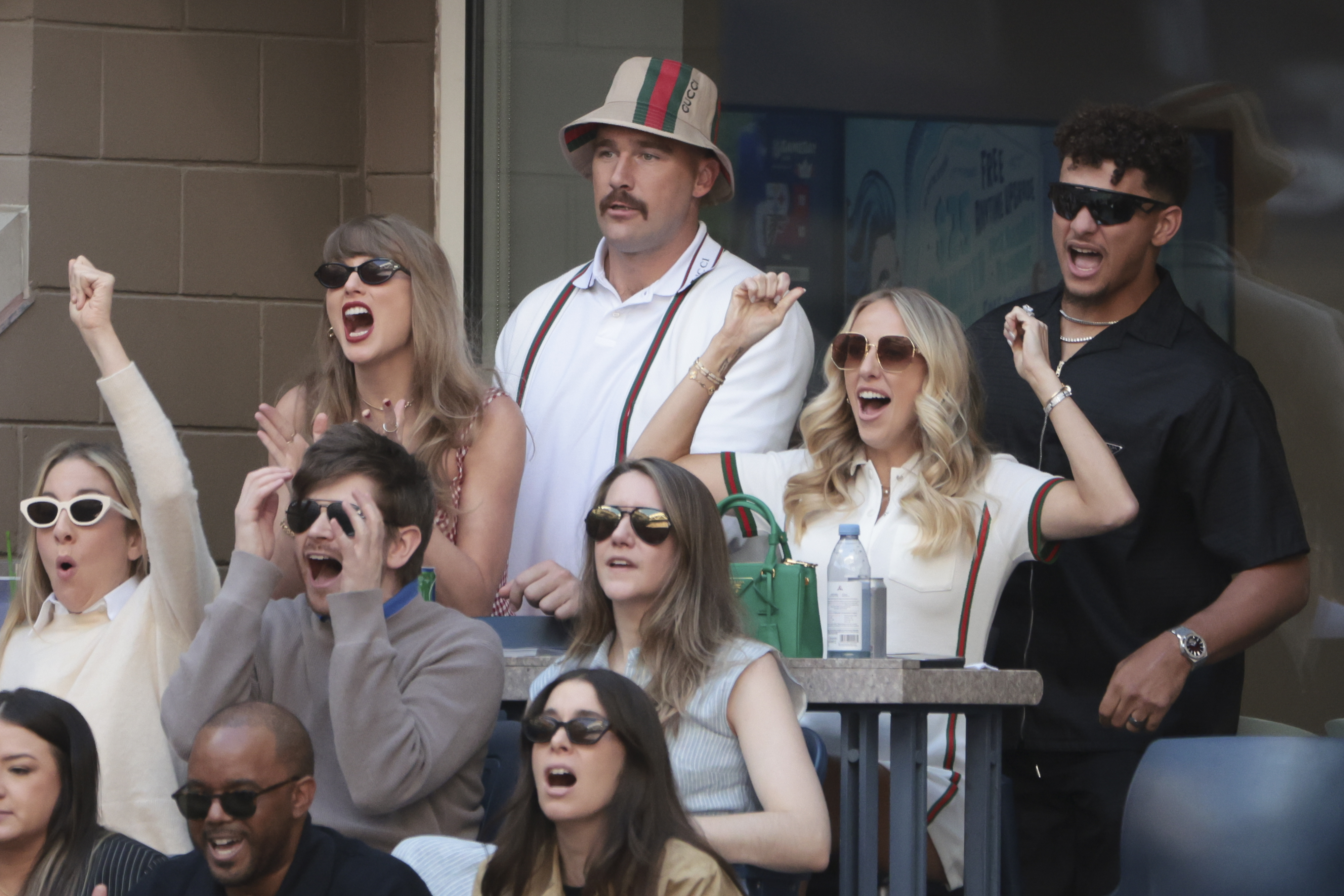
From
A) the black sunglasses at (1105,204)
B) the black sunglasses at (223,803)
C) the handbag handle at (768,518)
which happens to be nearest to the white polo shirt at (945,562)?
the handbag handle at (768,518)

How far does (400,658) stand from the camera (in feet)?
10.4

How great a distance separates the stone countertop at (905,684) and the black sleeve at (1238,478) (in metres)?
0.94

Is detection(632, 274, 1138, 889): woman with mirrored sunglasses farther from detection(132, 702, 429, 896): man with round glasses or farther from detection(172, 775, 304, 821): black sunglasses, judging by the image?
detection(172, 775, 304, 821): black sunglasses

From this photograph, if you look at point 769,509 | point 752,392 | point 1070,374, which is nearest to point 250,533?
point 769,509

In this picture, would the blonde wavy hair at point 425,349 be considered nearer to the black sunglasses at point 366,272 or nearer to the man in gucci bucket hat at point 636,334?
the black sunglasses at point 366,272

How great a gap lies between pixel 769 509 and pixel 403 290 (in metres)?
1.00

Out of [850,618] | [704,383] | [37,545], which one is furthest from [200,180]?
[850,618]

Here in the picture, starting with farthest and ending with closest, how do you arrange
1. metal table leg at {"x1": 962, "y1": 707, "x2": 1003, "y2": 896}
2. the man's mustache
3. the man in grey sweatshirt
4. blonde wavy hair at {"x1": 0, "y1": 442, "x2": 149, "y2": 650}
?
the man's mustache
blonde wavy hair at {"x1": 0, "y1": 442, "x2": 149, "y2": 650}
metal table leg at {"x1": 962, "y1": 707, "x2": 1003, "y2": 896}
the man in grey sweatshirt

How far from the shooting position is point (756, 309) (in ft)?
13.2

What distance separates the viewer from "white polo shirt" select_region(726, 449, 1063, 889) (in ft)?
12.0

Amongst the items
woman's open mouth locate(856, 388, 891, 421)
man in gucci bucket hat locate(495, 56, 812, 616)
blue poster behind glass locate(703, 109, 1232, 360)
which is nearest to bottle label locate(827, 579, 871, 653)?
woman's open mouth locate(856, 388, 891, 421)

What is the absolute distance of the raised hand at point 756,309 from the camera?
13.1ft

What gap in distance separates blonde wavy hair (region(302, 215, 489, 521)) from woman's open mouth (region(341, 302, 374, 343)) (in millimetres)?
101

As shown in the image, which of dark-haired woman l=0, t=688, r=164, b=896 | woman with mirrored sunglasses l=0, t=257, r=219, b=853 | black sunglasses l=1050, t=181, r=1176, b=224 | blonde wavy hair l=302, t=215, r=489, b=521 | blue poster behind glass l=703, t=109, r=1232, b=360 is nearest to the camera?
dark-haired woman l=0, t=688, r=164, b=896
